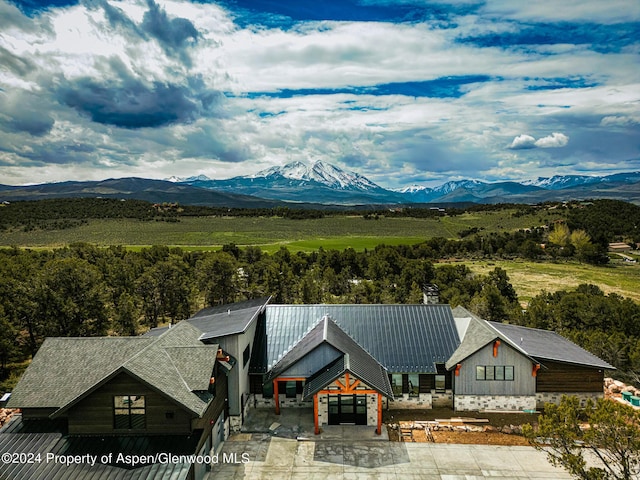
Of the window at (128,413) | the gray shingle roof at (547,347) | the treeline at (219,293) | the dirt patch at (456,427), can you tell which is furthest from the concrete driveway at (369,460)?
the treeline at (219,293)

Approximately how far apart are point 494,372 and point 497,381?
0.55m

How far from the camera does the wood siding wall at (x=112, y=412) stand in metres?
16.5

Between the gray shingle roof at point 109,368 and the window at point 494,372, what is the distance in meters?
14.7

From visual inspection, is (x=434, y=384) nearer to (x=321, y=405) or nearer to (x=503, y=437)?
(x=503, y=437)

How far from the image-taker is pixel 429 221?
154 metres

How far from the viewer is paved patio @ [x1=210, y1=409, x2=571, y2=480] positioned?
17969 mm

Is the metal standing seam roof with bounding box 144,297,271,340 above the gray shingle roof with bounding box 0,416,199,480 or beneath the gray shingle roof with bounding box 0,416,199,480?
above

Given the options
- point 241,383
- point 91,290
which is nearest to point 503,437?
point 241,383

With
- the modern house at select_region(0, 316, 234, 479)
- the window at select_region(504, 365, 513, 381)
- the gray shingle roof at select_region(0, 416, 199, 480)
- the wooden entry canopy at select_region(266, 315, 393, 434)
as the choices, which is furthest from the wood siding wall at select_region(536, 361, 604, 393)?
the gray shingle roof at select_region(0, 416, 199, 480)

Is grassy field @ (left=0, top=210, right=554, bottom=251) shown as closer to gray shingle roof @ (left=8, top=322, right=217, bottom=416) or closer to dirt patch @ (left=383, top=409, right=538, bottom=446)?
dirt patch @ (left=383, top=409, right=538, bottom=446)

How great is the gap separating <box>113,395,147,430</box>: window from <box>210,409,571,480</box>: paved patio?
13.5 ft

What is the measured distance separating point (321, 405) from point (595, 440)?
1272cm

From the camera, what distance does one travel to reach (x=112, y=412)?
1652cm

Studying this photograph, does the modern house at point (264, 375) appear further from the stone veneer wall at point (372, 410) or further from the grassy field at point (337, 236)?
the grassy field at point (337, 236)
